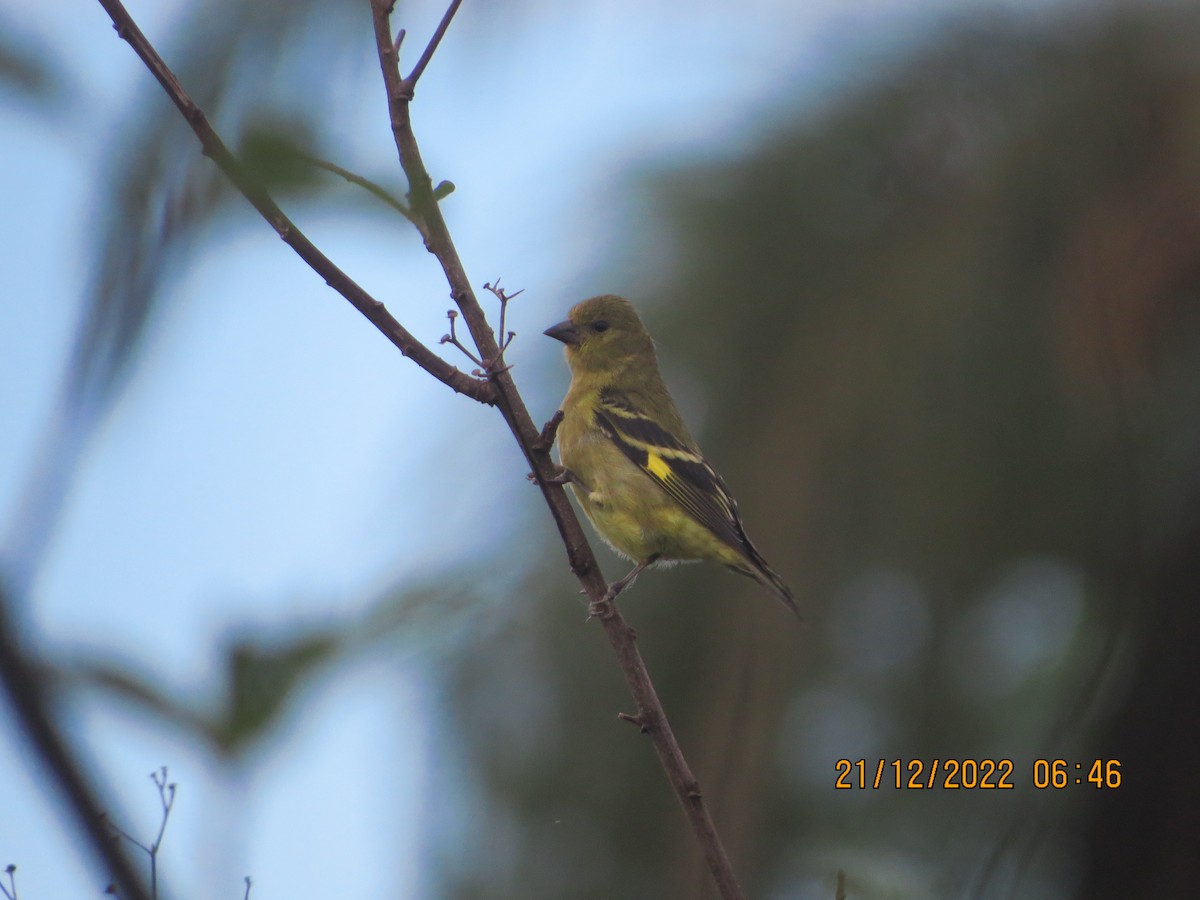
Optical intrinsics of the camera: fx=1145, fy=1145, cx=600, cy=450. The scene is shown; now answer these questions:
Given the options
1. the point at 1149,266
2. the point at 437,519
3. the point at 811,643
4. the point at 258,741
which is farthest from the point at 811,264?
the point at 258,741

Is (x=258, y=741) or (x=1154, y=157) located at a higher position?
(x=1154, y=157)

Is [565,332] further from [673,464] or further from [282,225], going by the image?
[282,225]

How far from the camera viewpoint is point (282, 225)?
1.64 meters

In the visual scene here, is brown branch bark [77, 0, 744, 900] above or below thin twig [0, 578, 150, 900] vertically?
above

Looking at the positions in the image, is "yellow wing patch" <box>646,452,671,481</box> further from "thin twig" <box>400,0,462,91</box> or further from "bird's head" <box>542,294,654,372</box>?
"thin twig" <box>400,0,462,91</box>

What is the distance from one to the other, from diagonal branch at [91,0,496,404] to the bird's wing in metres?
2.25

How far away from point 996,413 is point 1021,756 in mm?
1739

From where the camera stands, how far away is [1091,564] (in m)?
5.53

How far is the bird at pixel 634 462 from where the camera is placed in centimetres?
476

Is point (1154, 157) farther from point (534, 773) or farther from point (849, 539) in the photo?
point (534, 773)

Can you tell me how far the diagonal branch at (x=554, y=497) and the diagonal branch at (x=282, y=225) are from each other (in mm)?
97

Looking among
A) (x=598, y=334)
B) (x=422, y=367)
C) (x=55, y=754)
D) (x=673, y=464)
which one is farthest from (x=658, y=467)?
(x=55, y=754)

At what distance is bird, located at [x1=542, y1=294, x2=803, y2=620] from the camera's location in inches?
187

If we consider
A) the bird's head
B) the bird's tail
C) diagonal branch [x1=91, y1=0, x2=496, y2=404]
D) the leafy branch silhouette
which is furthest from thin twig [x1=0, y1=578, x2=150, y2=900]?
the bird's head
